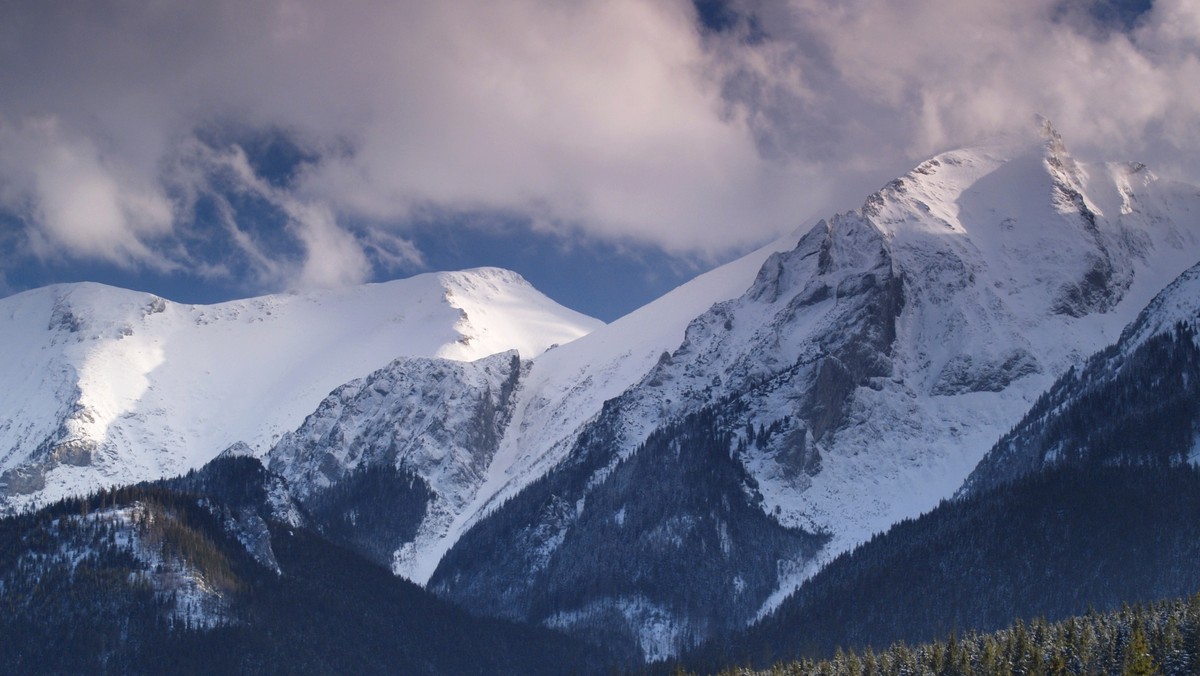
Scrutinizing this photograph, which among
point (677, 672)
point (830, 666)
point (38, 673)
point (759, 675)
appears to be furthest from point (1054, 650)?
point (38, 673)

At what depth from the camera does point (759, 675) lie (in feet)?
608

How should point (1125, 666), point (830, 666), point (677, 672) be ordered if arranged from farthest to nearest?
point (677, 672)
point (830, 666)
point (1125, 666)

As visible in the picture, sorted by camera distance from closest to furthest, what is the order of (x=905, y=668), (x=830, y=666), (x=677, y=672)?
1. (x=905, y=668)
2. (x=830, y=666)
3. (x=677, y=672)

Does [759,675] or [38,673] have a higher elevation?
[38,673]

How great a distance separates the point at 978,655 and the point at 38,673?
121896mm

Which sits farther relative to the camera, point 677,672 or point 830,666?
point 677,672

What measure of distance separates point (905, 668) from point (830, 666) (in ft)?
43.7

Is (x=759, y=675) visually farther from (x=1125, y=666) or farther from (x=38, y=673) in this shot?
(x=38, y=673)

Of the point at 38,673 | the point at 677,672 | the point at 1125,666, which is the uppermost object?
the point at 38,673

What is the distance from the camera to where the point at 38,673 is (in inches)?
7854

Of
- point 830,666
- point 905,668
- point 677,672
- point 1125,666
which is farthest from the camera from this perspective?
point 677,672

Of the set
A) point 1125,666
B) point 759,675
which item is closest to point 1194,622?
point 1125,666

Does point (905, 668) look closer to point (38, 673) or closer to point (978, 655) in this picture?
point (978, 655)

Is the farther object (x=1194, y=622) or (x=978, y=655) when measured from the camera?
(x=978, y=655)
